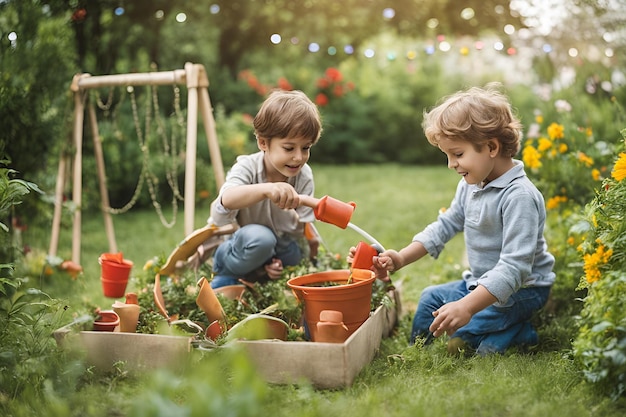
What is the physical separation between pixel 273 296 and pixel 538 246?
1113 mm

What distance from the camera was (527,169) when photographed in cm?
445

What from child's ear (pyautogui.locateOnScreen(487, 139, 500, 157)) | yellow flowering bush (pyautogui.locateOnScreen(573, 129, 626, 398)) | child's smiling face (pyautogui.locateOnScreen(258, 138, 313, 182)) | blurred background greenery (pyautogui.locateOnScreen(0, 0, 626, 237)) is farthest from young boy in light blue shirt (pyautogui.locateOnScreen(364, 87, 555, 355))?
blurred background greenery (pyautogui.locateOnScreen(0, 0, 626, 237))

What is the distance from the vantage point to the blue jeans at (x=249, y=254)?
3.10 metres

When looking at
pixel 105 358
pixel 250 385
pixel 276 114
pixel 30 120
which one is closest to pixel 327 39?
pixel 30 120

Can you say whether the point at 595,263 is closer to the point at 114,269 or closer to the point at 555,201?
the point at 555,201

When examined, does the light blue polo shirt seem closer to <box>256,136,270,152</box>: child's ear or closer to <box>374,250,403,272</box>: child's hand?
<box>374,250,403,272</box>: child's hand

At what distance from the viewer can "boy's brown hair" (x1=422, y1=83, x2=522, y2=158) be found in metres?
2.60

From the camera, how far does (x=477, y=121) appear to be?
2.60m

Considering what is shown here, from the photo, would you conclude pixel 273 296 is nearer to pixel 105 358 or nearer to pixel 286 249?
pixel 286 249

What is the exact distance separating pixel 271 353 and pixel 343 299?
1.09 ft

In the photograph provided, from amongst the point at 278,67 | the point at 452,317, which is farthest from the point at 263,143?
the point at 278,67

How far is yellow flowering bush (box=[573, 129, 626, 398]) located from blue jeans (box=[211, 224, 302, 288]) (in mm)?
1383

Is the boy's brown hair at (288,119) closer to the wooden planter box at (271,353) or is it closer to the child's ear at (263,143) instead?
the child's ear at (263,143)

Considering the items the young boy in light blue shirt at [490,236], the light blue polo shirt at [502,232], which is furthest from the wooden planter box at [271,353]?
the light blue polo shirt at [502,232]
